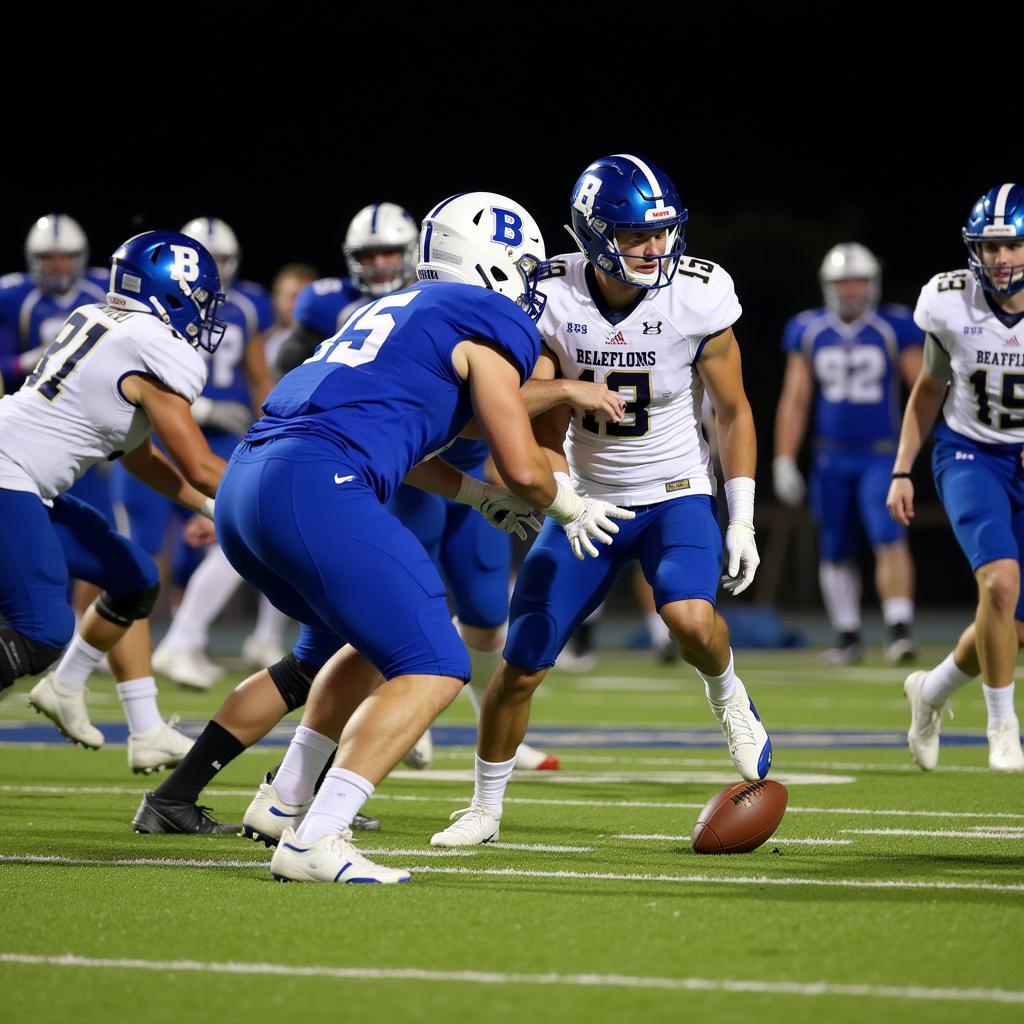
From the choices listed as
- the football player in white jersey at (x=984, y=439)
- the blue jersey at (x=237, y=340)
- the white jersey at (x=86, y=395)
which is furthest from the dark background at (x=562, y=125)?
the white jersey at (x=86, y=395)

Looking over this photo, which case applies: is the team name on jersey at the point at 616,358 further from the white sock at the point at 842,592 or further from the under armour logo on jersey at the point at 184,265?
the white sock at the point at 842,592

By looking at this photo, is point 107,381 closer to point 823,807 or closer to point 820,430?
point 823,807

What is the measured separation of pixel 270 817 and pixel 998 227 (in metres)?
3.10

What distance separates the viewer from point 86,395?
4.84 m

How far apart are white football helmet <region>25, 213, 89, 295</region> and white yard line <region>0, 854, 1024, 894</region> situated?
210 inches

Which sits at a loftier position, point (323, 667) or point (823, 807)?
point (323, 667)

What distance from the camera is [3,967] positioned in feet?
9.86

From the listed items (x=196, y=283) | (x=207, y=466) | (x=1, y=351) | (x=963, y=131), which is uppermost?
(x=196, y=283)

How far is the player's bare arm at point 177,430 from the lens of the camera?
15.5 feet

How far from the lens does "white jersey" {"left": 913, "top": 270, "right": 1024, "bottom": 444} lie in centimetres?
592

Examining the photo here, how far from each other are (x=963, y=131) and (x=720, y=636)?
1739 centimetres

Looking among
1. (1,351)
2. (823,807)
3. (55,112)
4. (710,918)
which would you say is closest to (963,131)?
(55,112)

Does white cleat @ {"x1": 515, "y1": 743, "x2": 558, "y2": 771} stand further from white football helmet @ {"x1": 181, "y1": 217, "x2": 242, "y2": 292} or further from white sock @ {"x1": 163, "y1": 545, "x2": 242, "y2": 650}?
white football helmet @ {"x1": 181, "y1": 217, "x2": 242, "y2": 292}

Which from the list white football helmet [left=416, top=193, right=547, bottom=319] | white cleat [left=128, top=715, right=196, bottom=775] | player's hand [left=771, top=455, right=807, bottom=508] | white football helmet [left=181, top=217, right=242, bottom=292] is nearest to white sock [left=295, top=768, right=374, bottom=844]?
white football helmet [left=416, top=193, right=547, bottom=319]
